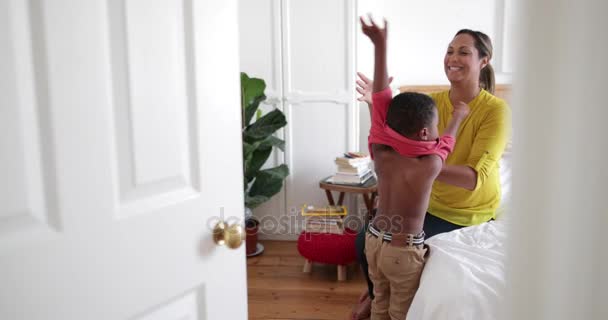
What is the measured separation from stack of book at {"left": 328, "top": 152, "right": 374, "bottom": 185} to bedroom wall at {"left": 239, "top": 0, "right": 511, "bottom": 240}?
0.20 m

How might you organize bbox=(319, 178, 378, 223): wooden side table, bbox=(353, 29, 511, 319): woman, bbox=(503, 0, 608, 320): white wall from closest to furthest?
bbox=(503, 0, 608, 320): white wall < bbox=(353, 29, 511, 319): woman < bbox=(319, 178, 378, 223): wooden side table

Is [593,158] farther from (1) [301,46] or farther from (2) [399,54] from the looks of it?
(2) [399,54]

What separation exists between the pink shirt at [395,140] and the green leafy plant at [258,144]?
1.68 m

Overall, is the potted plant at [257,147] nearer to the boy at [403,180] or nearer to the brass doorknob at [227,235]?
the boy at [403,180]

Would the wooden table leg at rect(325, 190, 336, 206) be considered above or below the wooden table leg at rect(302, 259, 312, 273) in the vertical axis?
above

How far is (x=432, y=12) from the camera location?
11.7 feet

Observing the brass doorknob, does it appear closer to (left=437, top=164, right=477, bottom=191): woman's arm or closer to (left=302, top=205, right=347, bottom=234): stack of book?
(left=437, top=164, right=477, bottom=191): woman's arm

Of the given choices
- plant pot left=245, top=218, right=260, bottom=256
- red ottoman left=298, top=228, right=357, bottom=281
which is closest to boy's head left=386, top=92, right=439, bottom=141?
red ottoman left=298, top=228, right=357, bottom=281

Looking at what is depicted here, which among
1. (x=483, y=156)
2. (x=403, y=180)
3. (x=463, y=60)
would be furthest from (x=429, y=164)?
(x=463, y=60)

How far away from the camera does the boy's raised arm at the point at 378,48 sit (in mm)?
1363

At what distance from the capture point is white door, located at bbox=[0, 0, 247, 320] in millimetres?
613

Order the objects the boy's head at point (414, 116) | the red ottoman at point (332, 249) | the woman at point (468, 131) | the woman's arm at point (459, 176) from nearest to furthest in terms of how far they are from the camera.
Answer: the boy's head at point (414, 116), the woman's arm at point (459, 176), the woman at point (468, 131), the red ottoman at point (332, 249)

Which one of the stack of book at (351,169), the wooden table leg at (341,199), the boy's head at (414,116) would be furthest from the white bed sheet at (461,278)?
the wooden table leg at (341,199)

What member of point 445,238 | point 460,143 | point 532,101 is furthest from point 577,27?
point 460,143
